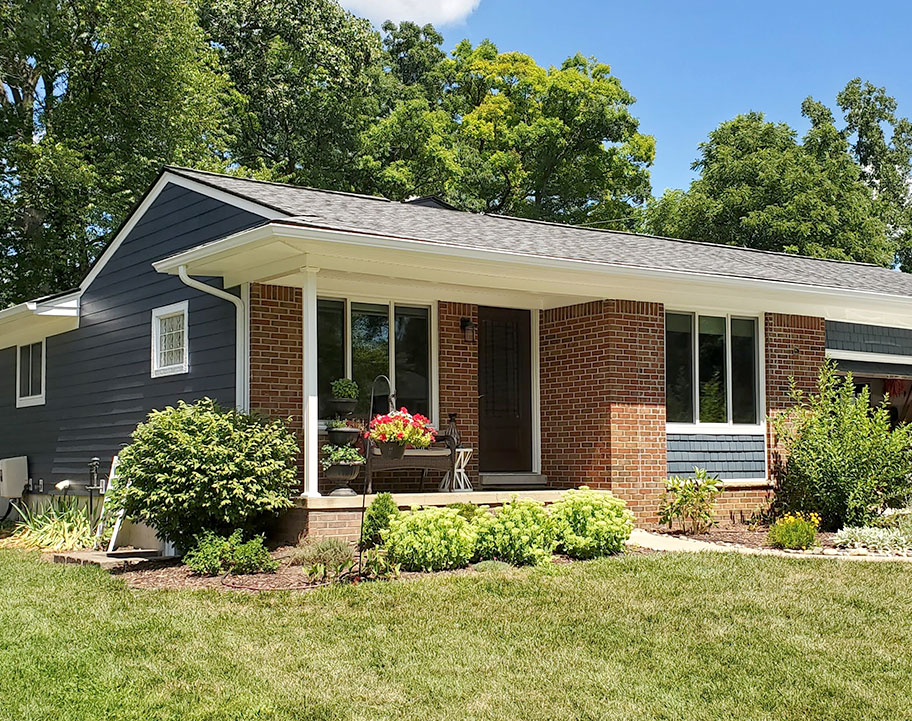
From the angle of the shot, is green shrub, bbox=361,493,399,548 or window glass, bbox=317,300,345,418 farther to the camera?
window glass, bbox=317,300,345,418

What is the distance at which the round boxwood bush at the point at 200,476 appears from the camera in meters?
9.30

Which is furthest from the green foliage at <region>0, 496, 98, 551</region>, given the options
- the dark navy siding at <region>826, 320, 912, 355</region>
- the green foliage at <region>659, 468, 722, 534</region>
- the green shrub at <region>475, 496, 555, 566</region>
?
the dark navy siding at <region>826, 320, 912, 355</region>

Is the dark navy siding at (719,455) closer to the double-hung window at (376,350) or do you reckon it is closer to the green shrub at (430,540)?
the double-hung window at (376,350)

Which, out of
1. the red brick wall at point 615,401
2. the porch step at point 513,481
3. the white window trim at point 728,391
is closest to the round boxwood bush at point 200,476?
the porch step at point 513,481

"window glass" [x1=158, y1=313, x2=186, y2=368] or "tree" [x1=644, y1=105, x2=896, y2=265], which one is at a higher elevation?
"tree" [x1=644, y1=105, x2=896, y2=265]

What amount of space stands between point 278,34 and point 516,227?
1621 cm

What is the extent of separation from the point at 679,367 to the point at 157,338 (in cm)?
631

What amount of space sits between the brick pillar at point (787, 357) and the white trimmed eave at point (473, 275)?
212mm

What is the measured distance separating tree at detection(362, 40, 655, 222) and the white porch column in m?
18.9

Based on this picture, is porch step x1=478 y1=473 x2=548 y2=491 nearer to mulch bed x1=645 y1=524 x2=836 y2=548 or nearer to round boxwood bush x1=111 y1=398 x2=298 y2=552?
mulch bed x1=645 y1=524 x2=836 y2=548

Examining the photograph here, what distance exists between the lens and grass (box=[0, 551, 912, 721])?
18.4 ft

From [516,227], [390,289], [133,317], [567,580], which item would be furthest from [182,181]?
[567,580]

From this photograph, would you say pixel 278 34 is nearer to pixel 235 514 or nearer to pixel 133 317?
pixel 133 317

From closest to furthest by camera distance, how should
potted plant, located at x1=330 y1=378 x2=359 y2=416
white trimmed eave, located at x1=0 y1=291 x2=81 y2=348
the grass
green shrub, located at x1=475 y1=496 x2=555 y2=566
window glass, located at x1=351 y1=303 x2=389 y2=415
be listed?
1. the grass
2. green shrub, located at x1=475 y1=496 x2=555 y2=566
3. potted plant, located at x1=330 y1=378 x2=359 y2=416
4. window glass, located at x1=351 y1=303 x2=389 y2=415
5. white trimmed eave, located at x1=0 y1=291 x2=81 y2=348
